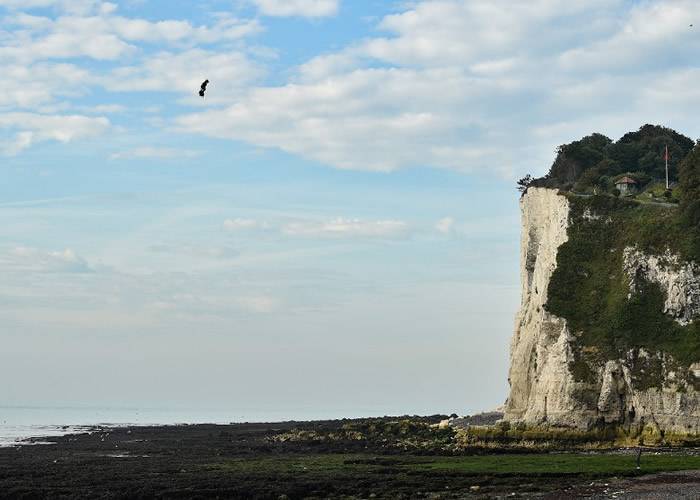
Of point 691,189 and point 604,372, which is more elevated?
point 691,189

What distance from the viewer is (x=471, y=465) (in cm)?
4512

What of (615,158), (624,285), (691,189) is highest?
(615,158)

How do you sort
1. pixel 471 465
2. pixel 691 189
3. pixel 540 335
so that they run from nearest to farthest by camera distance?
pixel 471 465, pixel 691 189, pixel 540 335

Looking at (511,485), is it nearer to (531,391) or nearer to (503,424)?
(503,424)

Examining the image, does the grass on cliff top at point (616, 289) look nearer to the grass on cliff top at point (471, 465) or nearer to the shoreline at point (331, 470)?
the shoreline at point (331, 470)

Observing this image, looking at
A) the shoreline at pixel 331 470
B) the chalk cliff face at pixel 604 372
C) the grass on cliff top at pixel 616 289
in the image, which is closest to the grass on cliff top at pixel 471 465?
the shoreline at pixel 331 470

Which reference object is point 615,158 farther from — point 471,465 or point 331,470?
point 331,470

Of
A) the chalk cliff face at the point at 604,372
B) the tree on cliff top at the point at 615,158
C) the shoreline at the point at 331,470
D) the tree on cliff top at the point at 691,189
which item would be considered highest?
the tree on cliff top at the point at 615,158

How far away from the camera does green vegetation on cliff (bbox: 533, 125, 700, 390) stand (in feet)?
183

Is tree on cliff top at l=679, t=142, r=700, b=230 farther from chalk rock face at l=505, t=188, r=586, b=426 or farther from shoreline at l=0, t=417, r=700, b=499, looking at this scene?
shoreline at l=0, t=417, r=700, b=499

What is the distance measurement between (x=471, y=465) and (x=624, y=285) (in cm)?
2129

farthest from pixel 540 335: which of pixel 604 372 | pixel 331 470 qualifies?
pixel 331 470

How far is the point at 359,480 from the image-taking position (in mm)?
40469

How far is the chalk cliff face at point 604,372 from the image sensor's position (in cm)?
5353
